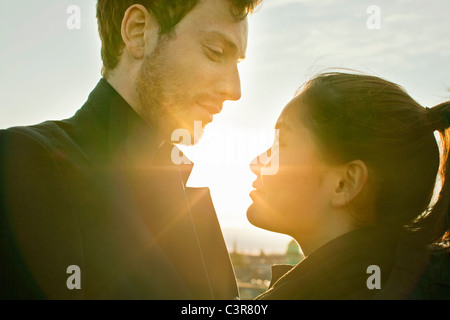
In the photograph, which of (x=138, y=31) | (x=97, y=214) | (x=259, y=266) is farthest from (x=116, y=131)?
(x=259, y=266)

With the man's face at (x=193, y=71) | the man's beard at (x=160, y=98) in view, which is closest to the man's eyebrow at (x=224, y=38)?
the man's face at (x=193, y=71)

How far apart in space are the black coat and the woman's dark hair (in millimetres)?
1077

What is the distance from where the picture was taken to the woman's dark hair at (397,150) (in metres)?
2.62

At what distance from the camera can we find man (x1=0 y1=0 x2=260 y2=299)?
1810 millimetres

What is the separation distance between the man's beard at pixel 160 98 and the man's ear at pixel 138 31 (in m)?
0.10

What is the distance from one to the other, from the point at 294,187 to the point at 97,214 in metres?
1.32

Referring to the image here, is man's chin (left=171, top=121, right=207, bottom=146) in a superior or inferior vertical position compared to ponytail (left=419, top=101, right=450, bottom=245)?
superior

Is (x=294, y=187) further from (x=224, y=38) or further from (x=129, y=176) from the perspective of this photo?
(x=224, y=38)

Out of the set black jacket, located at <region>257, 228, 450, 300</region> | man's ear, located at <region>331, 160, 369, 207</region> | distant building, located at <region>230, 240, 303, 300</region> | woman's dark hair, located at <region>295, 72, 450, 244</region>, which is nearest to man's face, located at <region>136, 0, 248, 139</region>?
woman's dark hair, located at <region>295, 72, 450, 244</region>

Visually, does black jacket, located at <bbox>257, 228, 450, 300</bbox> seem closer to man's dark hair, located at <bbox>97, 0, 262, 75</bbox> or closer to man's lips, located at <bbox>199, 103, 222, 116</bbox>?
man's lips, located at <bbox>199, 103, 222, 116</bbox>

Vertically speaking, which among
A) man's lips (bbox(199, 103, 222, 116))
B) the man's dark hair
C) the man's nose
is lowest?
man's lips (bbox(199, 103, 222, 116))

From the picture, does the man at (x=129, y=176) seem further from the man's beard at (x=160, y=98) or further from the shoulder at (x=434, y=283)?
the shoulder at (x=434, y=283)
